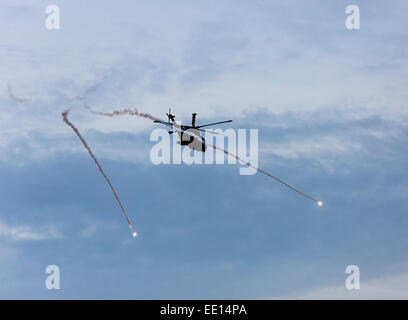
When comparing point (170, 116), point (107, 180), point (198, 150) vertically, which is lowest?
point (107, 180)
